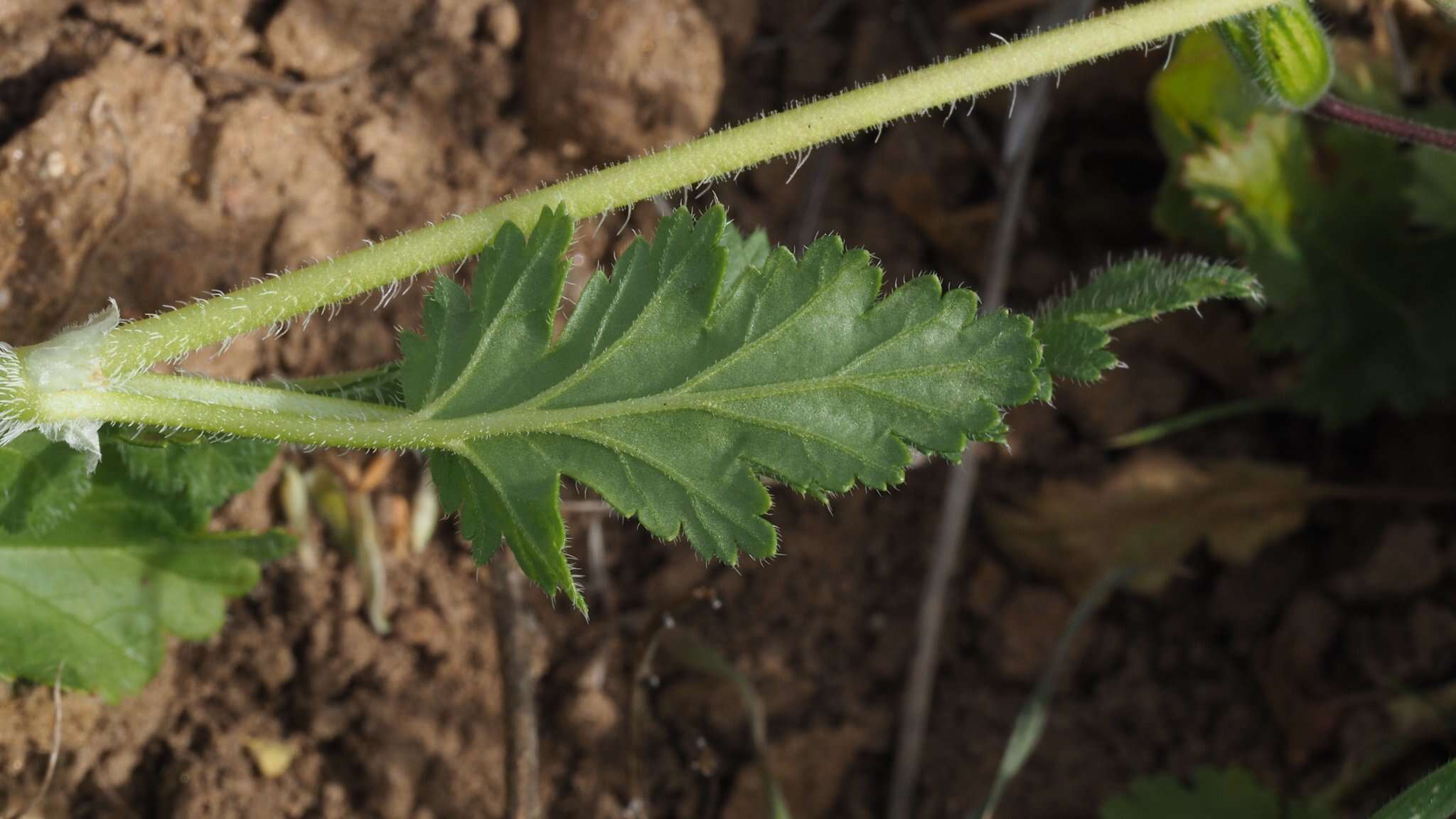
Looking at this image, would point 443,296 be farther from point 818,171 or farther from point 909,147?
point 909,147

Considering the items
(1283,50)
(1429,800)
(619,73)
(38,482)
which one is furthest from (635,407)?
(1429,800)

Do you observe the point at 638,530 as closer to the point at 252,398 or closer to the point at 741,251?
the point at 741,251

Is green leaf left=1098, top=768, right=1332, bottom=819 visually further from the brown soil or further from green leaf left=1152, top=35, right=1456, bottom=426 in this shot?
green leaf left=1152, top=35, right=1456, bottom=426

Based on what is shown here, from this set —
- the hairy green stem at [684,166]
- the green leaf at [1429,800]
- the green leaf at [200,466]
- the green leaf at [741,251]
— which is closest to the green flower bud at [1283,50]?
the hairy green stem at [684,166]

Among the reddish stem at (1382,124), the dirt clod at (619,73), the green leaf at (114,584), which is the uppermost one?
the dirt clod at (619,73)

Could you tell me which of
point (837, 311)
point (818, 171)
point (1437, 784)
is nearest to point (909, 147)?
point (818, 171)

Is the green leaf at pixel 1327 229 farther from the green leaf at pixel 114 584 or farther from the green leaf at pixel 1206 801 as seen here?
the green leaf at pixel 114 584
